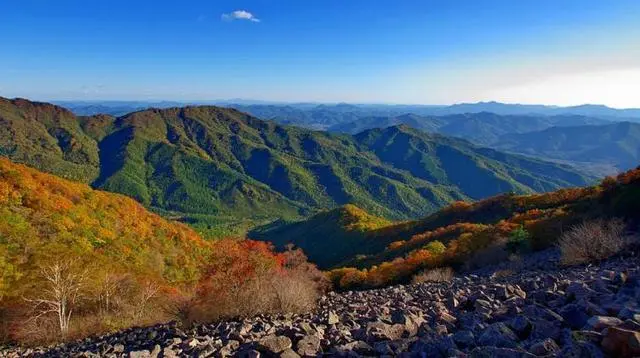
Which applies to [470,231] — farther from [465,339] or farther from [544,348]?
[544,348]

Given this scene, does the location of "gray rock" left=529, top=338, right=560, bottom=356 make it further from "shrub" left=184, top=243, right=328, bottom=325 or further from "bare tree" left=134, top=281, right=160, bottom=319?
"bare tree" left=134, top=281, right=160, bottom=319

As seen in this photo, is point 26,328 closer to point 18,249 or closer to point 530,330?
point 18,249

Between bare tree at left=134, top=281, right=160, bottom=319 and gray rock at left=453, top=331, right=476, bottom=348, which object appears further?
bare tree at left=134, top=281, right=160, bottom=319

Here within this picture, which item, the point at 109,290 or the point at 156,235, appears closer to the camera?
the point at 109,290

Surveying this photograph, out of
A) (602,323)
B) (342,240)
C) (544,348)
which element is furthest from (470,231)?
(342,240)

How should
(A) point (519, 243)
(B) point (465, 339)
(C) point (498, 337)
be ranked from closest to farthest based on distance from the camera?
1. (C) point (498, 337)
2. (B) point (465, 339)
3. (A) point (519, 243)

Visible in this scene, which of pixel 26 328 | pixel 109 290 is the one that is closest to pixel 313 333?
pixel 26 328

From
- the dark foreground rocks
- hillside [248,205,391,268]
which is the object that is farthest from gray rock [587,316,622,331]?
hillside [248,205,391,268]

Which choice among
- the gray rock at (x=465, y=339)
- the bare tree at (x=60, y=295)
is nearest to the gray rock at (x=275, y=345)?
the gray rock at (x=465, y=339)
